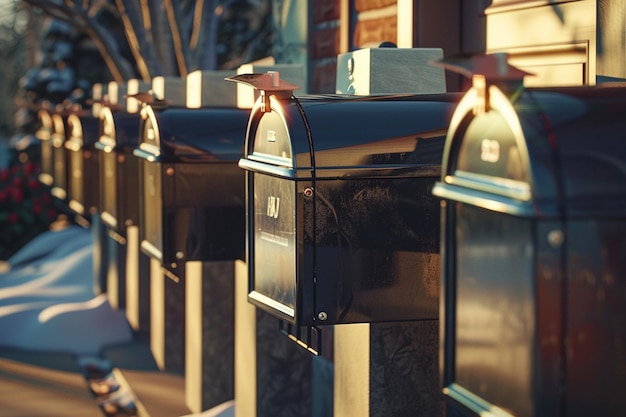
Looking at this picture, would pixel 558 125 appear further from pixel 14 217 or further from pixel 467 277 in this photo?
pixel 14 217

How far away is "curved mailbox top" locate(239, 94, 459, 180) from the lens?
166 inches

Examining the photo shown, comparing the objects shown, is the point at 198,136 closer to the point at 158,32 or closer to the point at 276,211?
the point at 276,211

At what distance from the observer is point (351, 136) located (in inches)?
168

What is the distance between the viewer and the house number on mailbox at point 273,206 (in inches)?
176

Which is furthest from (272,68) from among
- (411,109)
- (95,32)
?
(95,32)

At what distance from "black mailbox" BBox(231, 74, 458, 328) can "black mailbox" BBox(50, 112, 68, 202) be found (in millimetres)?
7459

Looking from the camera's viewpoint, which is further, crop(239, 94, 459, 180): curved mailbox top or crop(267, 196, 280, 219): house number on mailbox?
crop(267, 196, 280, 219): house number on mailbox

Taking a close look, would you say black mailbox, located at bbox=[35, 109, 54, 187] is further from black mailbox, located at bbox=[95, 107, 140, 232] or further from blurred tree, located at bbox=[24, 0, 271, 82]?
black mailbox, located at bbox=[95, 107, 140, 232]

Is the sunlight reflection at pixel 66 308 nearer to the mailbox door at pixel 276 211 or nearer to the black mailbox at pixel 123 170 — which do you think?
the black mailbox at pixel 123 170

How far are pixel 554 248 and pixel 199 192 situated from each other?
3587 millimetres

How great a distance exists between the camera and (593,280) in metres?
2.77

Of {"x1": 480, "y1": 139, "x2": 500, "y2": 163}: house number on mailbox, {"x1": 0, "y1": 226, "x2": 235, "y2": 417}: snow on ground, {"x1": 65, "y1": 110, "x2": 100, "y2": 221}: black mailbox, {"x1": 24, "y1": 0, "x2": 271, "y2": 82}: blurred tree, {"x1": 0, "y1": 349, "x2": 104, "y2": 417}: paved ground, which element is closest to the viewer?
{"x1": 480, "y1": 139, "x2": 500, "y2": 163}: house number on mailbox

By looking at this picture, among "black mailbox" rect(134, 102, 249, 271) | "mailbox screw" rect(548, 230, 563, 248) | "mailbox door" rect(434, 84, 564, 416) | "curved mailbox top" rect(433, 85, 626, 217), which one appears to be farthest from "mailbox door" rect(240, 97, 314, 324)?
"mailbox screw" rect(548, 230, 563, 248)

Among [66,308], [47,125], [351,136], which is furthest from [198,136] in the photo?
[47,125]
